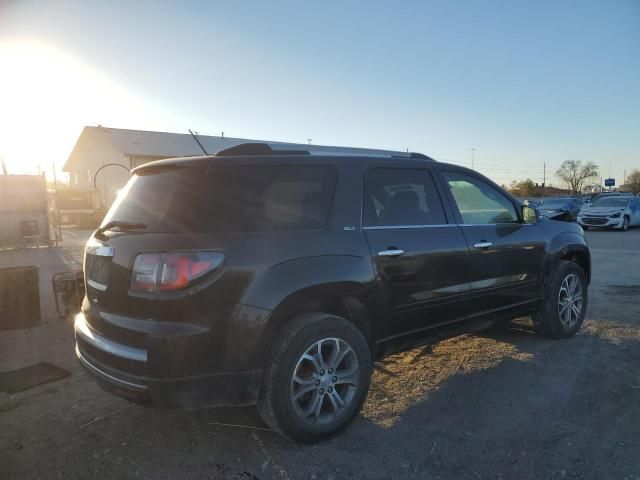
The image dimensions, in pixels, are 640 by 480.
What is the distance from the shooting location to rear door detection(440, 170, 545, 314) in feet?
13.2

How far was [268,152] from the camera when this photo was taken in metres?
3.20

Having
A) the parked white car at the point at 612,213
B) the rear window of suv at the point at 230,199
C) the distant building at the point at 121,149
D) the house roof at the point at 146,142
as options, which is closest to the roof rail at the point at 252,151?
the rear window of suv at the point at 230,199

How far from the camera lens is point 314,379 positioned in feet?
9.82

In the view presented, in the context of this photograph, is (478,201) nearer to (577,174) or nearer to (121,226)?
(121,226)

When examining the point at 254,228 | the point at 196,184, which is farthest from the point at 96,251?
the point at 254,228

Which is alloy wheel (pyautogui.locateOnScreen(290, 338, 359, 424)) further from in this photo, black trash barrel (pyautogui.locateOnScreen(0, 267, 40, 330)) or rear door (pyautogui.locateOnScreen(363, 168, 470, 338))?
black trash barrel (pyautogui.locateOnScreen(0, 267, 40, 330))

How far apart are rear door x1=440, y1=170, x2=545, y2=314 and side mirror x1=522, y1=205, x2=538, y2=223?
0.20ft

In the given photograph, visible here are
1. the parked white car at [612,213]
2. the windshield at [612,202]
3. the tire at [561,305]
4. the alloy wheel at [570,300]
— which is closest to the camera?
the tire at [561,305]

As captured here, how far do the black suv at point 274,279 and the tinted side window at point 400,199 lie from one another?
0.01 metres

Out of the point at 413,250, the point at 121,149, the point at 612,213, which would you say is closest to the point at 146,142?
the point at 121,149

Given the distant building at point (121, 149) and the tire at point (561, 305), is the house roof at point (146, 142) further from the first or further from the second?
the tire at point (561, 305)

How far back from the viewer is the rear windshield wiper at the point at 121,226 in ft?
9.39

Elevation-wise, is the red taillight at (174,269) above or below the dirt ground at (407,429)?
above

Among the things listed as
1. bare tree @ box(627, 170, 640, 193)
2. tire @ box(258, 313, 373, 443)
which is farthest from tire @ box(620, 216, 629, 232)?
bare tree @ box(627, 170, 640, 193)
